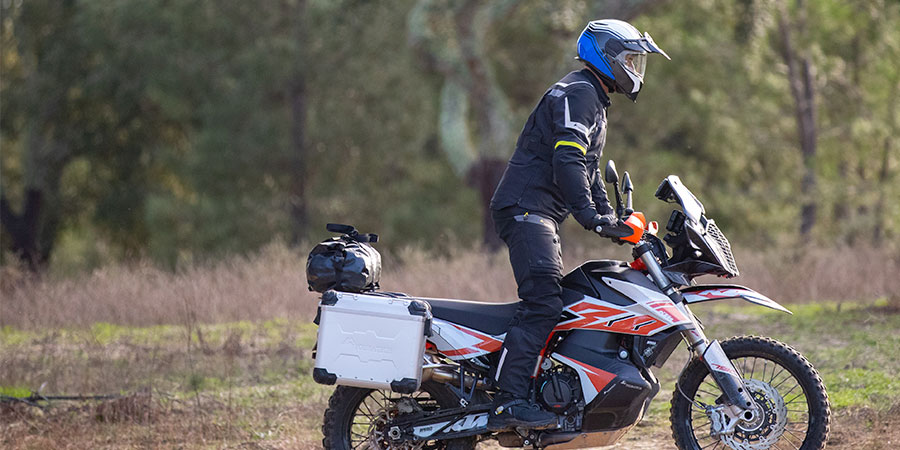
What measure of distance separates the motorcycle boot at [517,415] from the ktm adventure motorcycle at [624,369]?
0.20ft

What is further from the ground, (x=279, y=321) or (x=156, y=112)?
(x=156, y=112)

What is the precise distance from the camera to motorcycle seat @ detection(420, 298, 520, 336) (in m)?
5.45

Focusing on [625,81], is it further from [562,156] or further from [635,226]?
[635,226]

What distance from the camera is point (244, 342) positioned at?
994 centimetres

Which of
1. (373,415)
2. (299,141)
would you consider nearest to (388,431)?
(373,415)

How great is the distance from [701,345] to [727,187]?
2286 centimetres

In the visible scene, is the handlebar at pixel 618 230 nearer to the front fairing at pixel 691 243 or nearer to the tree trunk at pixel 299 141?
the front fairing at pixel 691 243

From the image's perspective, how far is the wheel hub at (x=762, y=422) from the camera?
203 inches

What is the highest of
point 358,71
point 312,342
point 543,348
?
point 358,71

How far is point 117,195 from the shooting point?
2917cm

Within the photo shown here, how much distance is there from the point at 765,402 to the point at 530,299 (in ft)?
4.03

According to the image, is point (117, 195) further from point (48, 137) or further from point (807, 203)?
point (807, 203)

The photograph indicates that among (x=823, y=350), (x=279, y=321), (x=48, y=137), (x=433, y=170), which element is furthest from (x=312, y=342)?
(x=48, y=137)

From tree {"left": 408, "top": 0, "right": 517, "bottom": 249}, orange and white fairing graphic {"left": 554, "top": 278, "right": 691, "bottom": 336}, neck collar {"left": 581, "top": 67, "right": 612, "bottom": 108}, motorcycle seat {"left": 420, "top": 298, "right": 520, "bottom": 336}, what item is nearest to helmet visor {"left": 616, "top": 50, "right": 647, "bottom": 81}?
neck collar {"left": 581, "top": 67, "right": 612, "bottom": 108}
